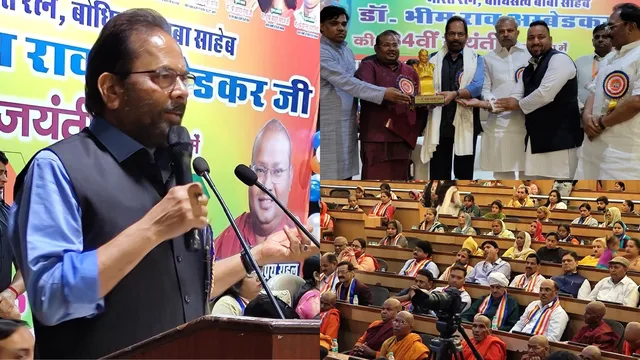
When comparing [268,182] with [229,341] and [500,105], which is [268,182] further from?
[500,105]

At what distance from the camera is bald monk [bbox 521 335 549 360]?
5.39 m

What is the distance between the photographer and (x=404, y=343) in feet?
19.8

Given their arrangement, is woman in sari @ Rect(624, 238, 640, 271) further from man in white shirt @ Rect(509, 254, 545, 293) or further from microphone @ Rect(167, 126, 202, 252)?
microphone @ Rect(167, 126, 202, 252)

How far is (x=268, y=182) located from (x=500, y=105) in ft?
6.33

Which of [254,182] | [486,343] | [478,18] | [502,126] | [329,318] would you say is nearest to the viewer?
[254,182]

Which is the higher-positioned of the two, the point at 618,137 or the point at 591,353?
the point at 618,137

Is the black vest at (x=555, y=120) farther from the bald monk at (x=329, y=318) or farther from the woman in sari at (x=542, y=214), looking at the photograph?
the woman in sari at (x=542, y=214)

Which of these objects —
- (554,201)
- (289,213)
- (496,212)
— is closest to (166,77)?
(289,213)

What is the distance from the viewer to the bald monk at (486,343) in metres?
5.68

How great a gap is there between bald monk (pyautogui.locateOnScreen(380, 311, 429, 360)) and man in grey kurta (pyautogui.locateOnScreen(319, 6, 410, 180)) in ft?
4.46

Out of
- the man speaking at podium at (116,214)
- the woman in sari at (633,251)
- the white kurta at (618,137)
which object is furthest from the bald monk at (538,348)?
the man speaking at podium at (116,214)

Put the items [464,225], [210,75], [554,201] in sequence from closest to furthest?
[210,75]
[464,225]
[554,201]

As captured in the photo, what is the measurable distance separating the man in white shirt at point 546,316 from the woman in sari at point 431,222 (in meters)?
1.39

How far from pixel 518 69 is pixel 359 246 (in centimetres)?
263
